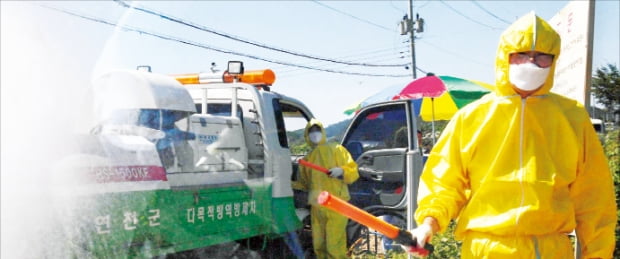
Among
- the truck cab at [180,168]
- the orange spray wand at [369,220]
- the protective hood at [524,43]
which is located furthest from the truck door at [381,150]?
the orange spray wand at [369,220]

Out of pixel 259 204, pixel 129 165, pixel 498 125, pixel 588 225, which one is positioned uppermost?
pixel 498 125

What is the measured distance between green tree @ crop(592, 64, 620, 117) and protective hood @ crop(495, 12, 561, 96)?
2700mm

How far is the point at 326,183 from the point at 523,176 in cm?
347

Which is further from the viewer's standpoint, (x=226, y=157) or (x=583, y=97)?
(x=226, y=157)

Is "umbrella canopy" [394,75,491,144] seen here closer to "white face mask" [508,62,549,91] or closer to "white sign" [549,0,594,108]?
"white sign" [549,0,594,108]

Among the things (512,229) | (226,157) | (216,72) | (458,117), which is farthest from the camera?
(216,72)

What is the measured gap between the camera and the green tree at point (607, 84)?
15.6 feet

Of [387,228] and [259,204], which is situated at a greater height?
[387,228]

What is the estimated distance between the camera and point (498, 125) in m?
2.37

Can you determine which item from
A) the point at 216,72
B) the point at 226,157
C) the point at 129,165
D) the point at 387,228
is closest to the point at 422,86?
Result: the point at 216,72

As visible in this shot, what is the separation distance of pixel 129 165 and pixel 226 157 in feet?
4.30

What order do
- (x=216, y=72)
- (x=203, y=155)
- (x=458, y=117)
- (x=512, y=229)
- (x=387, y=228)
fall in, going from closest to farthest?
(x=387, y=228) < (x=512, y=229) < (x=458, y=117) < (x=203, y=155) < (x=216, y=72)

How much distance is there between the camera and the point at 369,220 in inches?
78.7

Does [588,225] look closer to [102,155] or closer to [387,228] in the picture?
[387,228]
